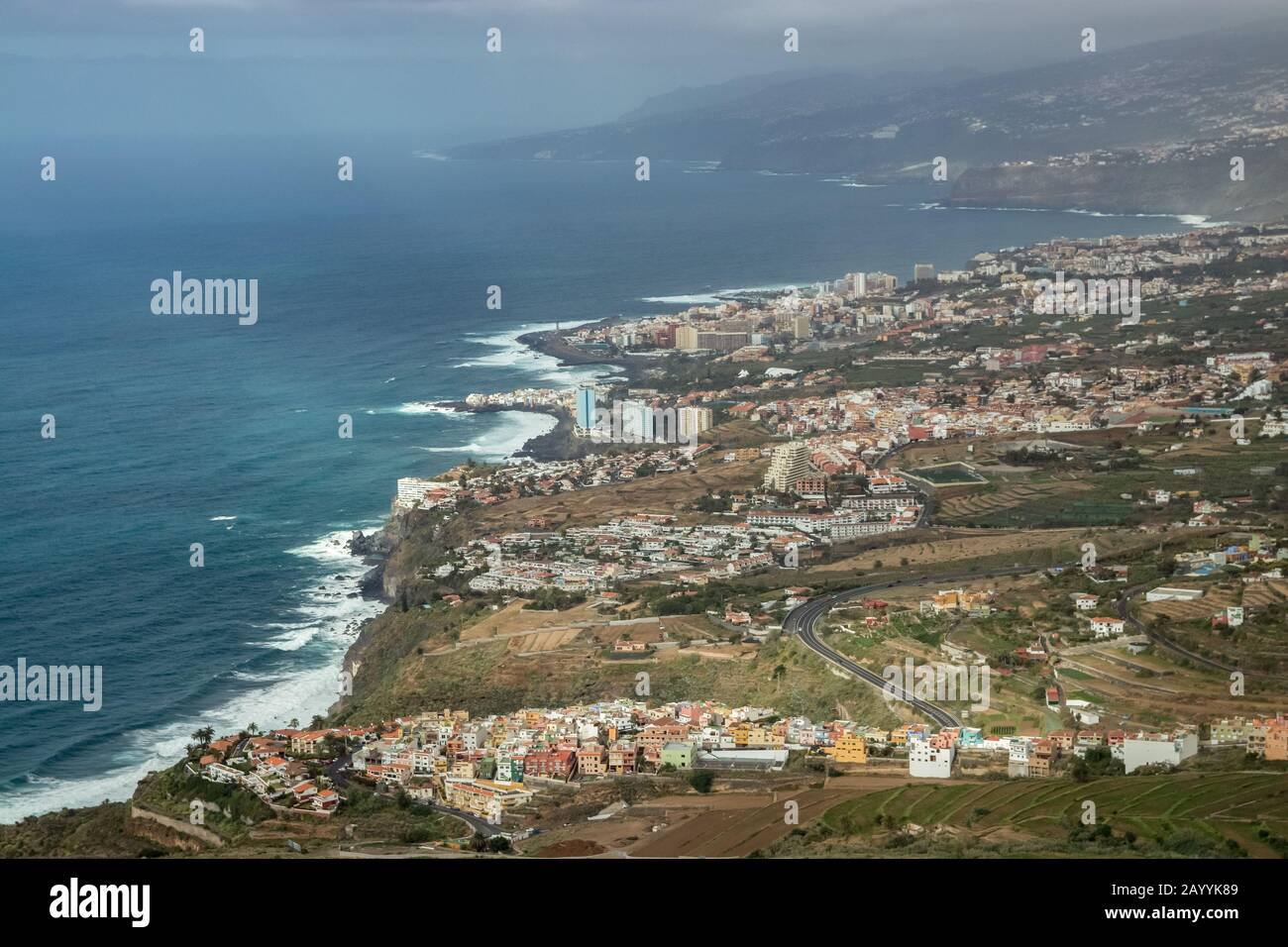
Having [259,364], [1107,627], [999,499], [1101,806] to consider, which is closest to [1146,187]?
[259,364]

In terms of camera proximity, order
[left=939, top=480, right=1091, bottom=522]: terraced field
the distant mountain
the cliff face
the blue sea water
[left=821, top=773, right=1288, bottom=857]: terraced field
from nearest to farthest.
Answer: [left=821, top=773, right=1288, bottom=857]: terraced field → the blue sea water → [left=939, top=480, right=1091, bottom=522]: terraced field → the distant mountain → the cliff face

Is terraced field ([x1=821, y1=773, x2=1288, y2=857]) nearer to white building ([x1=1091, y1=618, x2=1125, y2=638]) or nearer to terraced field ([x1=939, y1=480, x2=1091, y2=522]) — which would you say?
white building ([x1=1091, y1=618, x2=1125, y2=638])

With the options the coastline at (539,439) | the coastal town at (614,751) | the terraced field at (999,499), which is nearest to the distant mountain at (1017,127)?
the terraced field at (999,499)

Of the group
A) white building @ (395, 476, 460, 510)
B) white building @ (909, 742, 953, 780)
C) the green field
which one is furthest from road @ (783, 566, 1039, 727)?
white building @ (395, 476, 460, 510)

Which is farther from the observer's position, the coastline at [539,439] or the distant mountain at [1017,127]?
the distant mountain at [1017,127]

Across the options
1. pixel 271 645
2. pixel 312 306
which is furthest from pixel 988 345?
pixel 271 645

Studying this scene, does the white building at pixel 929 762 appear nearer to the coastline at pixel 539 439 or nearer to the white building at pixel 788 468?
the coastline at pixel 539 439

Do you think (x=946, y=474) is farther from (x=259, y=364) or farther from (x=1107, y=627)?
(x=259, y=364)
